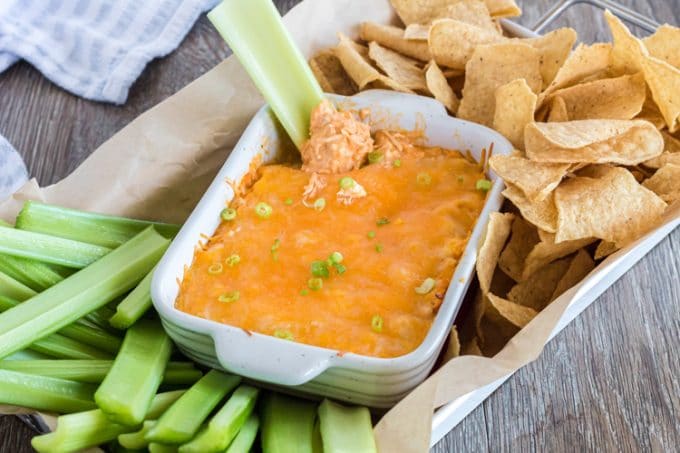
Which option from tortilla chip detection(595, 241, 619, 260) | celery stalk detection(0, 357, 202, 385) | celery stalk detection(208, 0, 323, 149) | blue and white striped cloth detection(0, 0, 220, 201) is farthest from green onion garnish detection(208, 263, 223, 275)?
blue and white striped cloth detection(0, 0, 220, 201)

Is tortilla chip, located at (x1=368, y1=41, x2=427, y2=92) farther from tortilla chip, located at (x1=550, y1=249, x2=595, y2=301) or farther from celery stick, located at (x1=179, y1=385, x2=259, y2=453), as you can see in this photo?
celery stick, located at (x1=179, y1=385, x2=259, y2=453)

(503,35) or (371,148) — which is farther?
(503,35)

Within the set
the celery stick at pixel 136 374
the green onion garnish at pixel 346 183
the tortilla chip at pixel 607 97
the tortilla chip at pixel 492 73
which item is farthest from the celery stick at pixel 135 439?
the tortilla chip at pixel 607 97

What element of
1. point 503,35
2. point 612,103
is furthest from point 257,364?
point 503,35

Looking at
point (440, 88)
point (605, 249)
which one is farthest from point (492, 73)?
point (605, 249)

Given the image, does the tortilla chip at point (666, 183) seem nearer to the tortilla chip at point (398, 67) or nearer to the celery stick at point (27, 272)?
the tortilla chip at point (398, 67)

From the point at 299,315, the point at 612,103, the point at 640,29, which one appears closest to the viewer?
the point at 299,315

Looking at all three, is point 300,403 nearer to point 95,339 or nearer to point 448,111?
point 95,339
